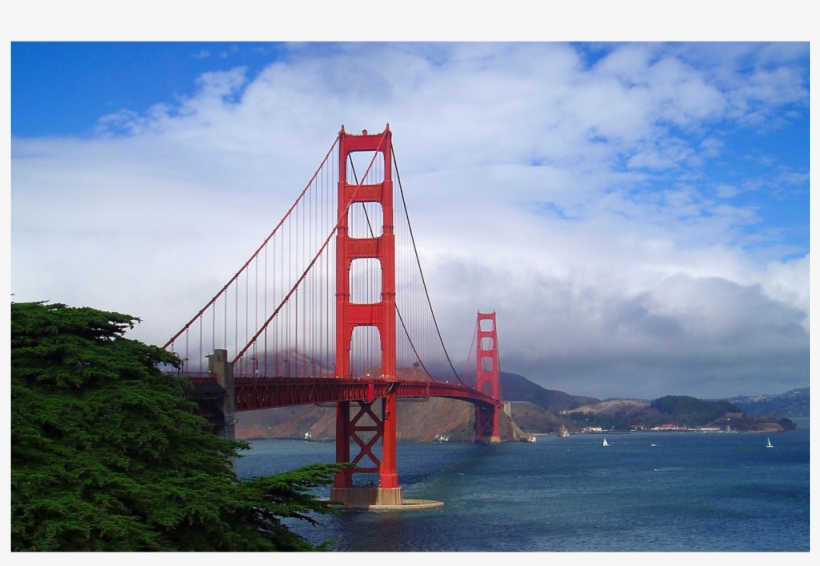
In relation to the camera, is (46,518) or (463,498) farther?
(463,498)

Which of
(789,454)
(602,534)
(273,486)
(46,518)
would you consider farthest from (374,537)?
(789,454)

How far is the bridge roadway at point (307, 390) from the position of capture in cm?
2703

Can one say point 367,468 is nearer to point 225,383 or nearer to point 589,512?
point 589,512

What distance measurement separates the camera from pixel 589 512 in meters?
41.8

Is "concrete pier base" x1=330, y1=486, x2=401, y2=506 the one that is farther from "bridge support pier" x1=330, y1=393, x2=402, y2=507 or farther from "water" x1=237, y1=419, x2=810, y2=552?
"water" x1=237, y1=419, x2=810, y2=552

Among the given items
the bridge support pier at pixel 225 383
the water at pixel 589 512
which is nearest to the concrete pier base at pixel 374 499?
the water at pixel 589 512

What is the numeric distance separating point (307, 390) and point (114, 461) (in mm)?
18708

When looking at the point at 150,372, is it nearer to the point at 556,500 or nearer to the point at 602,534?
the point at 602,534

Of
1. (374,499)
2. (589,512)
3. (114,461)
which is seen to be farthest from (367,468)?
(114,461)

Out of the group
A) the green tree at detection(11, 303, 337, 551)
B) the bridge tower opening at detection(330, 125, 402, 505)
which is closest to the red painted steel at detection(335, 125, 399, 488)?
the bridge tower opening at detection(330, 125, 402, 505)

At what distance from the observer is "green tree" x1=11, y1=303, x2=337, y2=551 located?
13.3m

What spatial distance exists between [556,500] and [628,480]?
1589 centimetres

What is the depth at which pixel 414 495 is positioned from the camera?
1879 inches

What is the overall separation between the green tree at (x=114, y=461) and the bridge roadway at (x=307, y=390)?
5839mm
